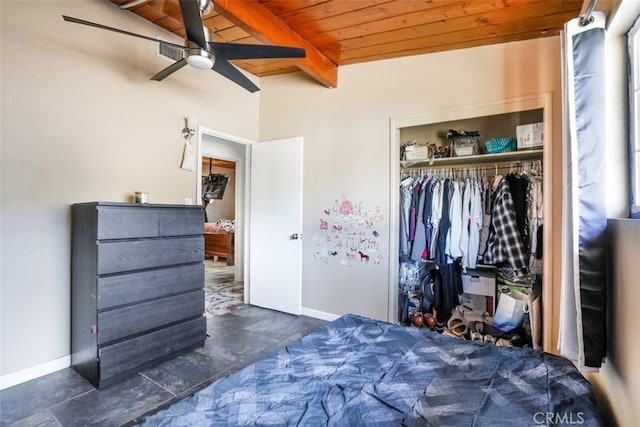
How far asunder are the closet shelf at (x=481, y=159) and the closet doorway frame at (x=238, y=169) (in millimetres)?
1922

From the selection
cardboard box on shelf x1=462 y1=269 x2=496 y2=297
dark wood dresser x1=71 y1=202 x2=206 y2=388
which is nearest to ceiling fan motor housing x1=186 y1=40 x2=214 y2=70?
dark wood dresser x1=71 y1=202 x2=206 y2=388

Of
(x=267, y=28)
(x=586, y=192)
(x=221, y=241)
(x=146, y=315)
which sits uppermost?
(x=267, y=28)

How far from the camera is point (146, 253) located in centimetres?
234

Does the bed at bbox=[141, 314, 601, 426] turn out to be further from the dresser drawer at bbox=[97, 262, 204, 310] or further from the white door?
→ the white door

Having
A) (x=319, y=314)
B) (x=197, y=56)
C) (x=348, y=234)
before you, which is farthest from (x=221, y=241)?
(x=197, y=56)

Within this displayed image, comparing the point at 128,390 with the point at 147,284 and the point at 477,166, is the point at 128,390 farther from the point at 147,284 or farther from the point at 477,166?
the point at 477,166

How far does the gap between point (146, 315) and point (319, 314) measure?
175 centimetres

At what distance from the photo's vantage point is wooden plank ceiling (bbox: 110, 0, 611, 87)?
88.9 inches

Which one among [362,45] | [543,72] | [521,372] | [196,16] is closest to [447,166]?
[543,72]

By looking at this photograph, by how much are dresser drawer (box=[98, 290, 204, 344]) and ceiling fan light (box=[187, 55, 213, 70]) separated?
1.67m

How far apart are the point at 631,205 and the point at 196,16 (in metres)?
2.20

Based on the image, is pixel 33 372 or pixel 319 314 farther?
pixel 319 314

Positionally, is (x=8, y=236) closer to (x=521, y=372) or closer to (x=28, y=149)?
(x=28, y=149)

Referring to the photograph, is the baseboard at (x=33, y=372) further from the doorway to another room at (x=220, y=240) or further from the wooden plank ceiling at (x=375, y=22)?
the wooden plank ceiling at (x=375, y=22)
